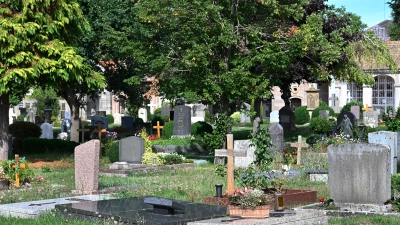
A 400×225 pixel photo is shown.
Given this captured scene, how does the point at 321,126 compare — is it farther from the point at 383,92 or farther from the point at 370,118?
the point at 383,92

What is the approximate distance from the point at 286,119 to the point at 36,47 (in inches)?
776

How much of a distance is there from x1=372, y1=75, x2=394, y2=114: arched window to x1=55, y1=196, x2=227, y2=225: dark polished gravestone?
142 feet

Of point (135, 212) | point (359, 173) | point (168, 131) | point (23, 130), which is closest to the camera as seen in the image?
point (135, 212)

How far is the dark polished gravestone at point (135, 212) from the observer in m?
10.9

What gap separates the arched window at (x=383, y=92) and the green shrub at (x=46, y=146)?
30.9m

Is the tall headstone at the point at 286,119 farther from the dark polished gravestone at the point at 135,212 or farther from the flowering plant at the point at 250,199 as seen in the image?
the flowering plant at the point at 250,199

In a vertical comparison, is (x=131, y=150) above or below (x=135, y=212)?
above

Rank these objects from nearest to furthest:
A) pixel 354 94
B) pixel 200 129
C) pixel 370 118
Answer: pixel 200 129 < pixel 370 118 < pixel 354 94

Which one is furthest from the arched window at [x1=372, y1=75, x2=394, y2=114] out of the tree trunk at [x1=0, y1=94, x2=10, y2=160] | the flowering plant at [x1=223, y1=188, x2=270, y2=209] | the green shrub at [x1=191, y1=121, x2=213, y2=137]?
the flowering plant at [x1=223, y1=188, x2=270, y2=209]

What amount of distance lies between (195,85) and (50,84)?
439 centimetres

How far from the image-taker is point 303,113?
164 feet

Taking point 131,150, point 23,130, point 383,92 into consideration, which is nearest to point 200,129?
point 23,130

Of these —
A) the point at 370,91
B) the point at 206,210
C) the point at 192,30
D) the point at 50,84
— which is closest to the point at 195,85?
the point at 192,30

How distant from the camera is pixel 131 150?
22500 millimetres
